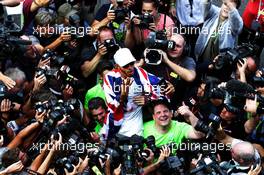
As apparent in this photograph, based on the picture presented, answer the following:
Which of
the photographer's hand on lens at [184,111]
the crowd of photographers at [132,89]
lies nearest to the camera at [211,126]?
the crowd of photographers at [132,89]

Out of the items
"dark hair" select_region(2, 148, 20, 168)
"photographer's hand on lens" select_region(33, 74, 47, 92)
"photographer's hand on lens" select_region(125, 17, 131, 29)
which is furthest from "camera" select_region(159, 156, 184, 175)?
"photographer's hand on lens" select_region(125, 17, 131, 29)

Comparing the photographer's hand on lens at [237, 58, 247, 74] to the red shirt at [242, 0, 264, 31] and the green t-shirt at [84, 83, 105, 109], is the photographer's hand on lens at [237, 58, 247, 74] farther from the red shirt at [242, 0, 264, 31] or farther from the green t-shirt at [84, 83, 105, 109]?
the green t-shirt at [84, 83, 105, 109]

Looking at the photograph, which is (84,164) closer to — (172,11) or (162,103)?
(162,103)

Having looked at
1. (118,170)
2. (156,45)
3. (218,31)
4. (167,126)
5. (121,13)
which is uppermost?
(121,13)

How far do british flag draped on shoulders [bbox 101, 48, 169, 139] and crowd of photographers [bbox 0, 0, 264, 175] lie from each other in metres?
0.01

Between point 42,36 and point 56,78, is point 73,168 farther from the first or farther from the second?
point 42,36

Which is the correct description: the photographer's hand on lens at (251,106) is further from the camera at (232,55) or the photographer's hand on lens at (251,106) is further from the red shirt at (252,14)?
the red shirt at (252,14)

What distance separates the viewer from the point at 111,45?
9898mm

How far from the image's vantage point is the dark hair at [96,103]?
9.45 meters

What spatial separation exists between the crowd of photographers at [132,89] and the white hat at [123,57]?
0.01 metres

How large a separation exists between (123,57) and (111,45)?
17.7 inches

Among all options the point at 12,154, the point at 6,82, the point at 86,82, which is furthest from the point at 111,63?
the point at 12,154

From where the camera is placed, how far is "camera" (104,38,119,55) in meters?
9.89

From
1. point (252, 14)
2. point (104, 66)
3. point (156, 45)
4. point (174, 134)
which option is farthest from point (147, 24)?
point (252, 14)
